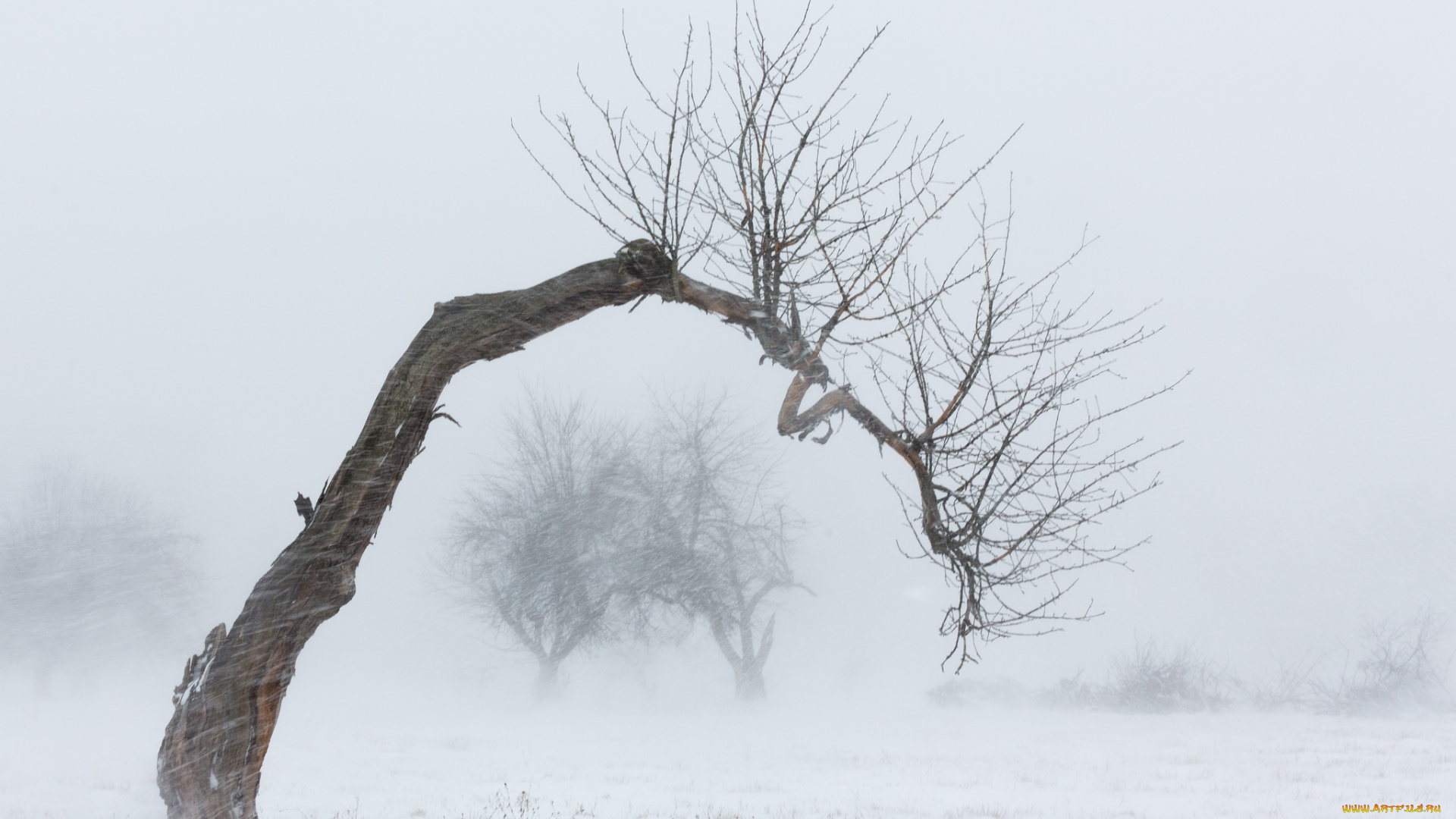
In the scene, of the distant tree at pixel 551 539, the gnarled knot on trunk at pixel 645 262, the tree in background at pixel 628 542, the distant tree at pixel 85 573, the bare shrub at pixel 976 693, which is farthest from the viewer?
the bare shrub at pixel 976 693

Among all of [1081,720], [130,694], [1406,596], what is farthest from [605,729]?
[1406,596]

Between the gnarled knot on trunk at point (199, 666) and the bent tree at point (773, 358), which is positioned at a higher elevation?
the bent tree at point (773, 358)

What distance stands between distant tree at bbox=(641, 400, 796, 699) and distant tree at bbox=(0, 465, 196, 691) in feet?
58.4

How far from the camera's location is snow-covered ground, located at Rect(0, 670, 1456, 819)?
30.7 ft

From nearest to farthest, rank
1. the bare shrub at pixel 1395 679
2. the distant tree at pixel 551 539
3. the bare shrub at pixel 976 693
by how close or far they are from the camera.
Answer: the bare shrub at pixel 1395 679 → the distant tree at pixel 551 539 → the bare shrub at pixel 976 693

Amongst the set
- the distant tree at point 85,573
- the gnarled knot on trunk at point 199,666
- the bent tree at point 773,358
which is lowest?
the gnarled knot on trunk at point 199,666

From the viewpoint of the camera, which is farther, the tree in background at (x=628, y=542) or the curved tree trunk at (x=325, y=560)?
the tree in background at (x=628, y=542)

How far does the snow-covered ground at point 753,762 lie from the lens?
9.35m

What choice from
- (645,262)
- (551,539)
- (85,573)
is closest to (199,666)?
(645,262)

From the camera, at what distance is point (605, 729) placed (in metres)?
19.5

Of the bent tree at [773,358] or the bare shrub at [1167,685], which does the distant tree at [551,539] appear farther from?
the bent tree at [773,358]

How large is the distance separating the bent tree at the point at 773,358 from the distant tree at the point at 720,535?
707 inches

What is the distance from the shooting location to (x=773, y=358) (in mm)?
4879

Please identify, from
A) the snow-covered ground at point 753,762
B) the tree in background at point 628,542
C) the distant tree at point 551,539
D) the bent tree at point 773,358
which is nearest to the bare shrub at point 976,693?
the snow-covered ground at point 753,762
